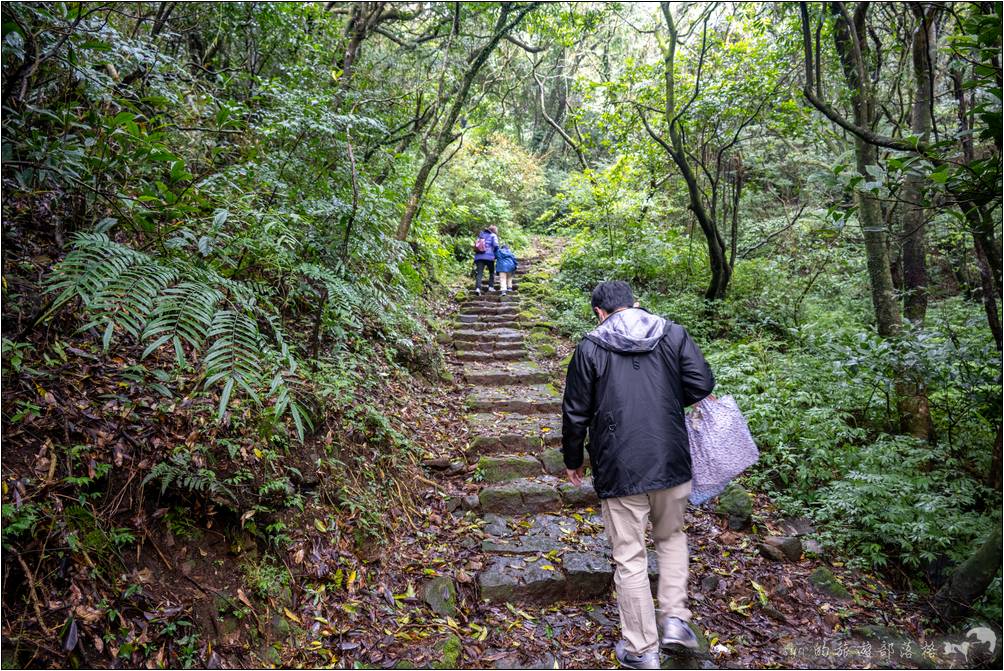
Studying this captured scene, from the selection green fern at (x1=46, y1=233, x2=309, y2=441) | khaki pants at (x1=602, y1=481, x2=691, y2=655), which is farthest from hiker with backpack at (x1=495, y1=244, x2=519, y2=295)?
green fern at (x1=46, y1=233, x2=309, y2=441)

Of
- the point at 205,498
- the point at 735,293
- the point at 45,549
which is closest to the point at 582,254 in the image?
the point at 735,293

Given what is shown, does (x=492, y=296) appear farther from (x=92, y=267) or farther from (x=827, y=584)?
(x=92, y=267)

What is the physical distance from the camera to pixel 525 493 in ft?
15.7

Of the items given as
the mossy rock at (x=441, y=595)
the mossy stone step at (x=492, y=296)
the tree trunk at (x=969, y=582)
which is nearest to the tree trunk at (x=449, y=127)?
the mossy stone step at (x=492, y=296)

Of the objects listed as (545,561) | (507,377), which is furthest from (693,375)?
(507,377)

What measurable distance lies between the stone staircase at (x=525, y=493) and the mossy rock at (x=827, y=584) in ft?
3.87

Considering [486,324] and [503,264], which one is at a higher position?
[503,264]

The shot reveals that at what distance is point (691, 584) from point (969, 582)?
167cm

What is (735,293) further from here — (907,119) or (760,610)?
(760,610)

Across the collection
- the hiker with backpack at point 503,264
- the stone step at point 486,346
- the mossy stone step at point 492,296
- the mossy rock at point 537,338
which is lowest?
the stone step at point 486,346

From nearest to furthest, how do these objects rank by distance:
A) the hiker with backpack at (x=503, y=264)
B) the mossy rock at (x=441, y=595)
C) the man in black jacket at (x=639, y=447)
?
1. the man in black jacket at (x=639, y=447)
2. the mossy rock at (x=441, y=595)
3. the hiker with backpack at (x=503, y=264)

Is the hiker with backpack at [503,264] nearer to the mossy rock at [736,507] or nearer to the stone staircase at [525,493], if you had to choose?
the stone staircase at [525,493]

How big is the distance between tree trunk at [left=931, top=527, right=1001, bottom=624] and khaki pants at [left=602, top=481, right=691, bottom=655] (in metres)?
→ 1.79

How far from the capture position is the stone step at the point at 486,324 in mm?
9688
